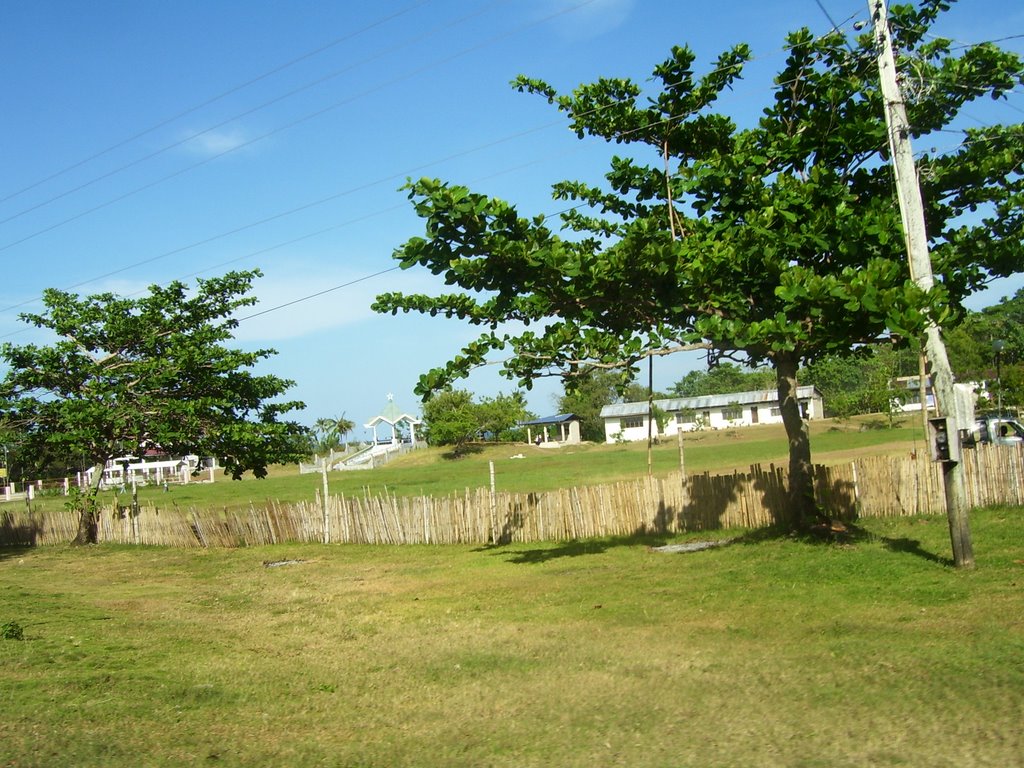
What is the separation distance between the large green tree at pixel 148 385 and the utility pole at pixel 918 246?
1624 centimetres

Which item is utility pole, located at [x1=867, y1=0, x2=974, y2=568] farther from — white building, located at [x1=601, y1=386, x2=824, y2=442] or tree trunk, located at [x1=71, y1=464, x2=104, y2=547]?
white building, located at [x1=601, y1=386, x2=824, y2=442]

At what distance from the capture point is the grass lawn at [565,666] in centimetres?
580

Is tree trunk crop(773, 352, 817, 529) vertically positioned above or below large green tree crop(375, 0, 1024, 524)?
below

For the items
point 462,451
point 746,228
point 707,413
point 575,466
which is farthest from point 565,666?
point 707,413

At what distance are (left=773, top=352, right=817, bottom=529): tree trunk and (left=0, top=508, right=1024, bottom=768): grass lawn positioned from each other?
74cm

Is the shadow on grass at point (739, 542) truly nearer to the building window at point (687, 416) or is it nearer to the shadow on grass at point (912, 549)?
the shadow on grass at point (912, 549)

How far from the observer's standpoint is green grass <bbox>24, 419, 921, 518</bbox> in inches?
1483

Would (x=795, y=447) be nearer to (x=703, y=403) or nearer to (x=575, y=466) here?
(x=575, y=466)

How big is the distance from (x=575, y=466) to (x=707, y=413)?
30224 mm

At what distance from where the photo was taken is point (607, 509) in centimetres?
1775

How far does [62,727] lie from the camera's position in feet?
20.7

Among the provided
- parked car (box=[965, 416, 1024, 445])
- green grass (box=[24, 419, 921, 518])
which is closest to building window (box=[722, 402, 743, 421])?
green grass (box=[24, 419, 921, 518])

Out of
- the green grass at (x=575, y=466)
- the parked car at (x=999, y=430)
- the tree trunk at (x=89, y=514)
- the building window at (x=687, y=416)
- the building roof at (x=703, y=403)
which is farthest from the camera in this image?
the building window at (x=687, y=416)

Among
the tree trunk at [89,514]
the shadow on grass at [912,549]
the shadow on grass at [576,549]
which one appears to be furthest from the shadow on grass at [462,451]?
the shadow on grass at [912,549]
